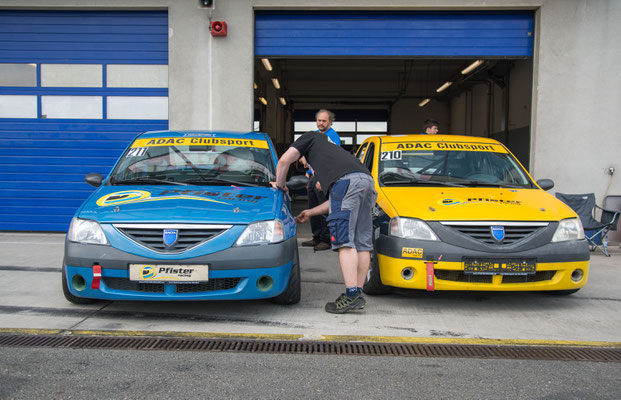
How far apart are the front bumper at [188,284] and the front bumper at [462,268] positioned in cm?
107

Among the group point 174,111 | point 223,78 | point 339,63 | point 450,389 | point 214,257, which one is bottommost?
point 450,389

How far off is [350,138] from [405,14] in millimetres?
17106

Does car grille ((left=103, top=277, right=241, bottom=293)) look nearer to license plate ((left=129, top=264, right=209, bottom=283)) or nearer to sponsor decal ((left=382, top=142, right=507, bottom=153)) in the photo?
license plate ((left=129, top=264, right=209, bottom=283))

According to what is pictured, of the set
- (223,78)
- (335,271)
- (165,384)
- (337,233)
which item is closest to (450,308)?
(337,233)

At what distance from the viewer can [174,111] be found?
29.0 feet

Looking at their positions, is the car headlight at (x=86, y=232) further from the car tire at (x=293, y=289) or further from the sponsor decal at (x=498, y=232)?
the sponsor decal at (x=498, y=232)

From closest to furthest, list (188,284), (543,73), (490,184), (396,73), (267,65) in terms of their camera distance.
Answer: (188,284), (490,184), (543,73), (267,65), (396,73)

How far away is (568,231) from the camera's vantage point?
454 centimetres

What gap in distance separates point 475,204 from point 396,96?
20889mm

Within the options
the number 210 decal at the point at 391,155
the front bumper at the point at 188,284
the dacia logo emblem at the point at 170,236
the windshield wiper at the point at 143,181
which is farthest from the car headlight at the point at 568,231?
the windshield wiper at the point at 143,181

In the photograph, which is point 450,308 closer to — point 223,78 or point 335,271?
point 335,271

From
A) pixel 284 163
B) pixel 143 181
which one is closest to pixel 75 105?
pixel 143 181

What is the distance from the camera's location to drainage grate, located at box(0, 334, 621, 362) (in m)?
3.48

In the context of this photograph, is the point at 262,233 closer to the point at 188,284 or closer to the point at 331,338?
the point at 188,284
